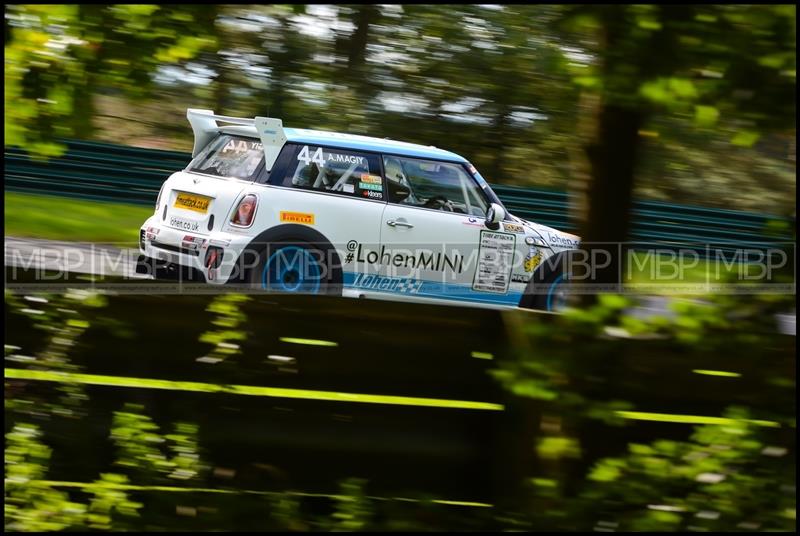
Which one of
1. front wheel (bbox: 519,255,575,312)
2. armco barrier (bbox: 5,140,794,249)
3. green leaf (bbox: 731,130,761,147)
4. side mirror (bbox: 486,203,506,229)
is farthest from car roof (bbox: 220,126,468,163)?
green leaf (bbox: 731,130,761,147)

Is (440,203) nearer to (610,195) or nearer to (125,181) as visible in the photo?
(610,195)

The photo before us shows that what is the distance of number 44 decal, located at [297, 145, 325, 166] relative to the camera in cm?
662

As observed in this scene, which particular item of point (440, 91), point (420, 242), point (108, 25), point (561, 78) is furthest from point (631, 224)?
point (440, 91)

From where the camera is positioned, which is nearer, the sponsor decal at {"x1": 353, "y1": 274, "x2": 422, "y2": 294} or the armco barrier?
the sponsor decal at {"x1": 353, "y1": 274, "x2": 422, "y2": 294}

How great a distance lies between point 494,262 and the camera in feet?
22.5

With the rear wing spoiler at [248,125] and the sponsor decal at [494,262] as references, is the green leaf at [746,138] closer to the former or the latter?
the sponsor decal at [494,262]

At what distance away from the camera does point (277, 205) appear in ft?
21.4

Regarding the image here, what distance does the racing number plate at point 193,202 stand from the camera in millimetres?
6395

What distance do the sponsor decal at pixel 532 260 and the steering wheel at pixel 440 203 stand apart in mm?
694

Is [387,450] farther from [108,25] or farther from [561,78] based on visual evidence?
[108,25]

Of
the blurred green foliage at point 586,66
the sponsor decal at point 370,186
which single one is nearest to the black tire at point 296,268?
the sponsor decal at point 370,186

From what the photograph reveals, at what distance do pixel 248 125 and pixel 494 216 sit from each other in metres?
1.94

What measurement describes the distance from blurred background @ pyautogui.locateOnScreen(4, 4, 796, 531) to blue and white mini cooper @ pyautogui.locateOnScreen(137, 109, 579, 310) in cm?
227

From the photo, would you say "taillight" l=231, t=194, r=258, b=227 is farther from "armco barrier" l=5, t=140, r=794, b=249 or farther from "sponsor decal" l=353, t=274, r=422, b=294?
"armco barrier" l=5, t=140, r=794, b=249
